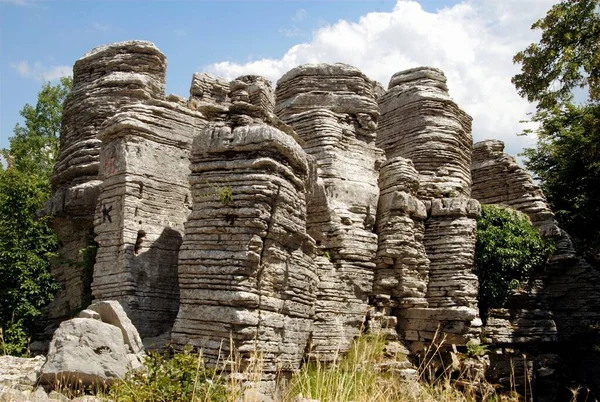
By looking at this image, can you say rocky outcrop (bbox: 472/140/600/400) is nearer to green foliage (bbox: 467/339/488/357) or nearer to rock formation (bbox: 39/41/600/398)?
rock formation (bbox: 39/41/600/398)

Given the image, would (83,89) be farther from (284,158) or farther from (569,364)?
(569,364)

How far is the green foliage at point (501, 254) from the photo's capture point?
17.2 meters

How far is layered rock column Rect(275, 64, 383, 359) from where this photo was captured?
12.6 meters

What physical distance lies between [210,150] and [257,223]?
144 cm

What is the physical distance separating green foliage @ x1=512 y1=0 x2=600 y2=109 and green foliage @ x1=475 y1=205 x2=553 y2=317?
4.14 m

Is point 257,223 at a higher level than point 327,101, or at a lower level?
lower

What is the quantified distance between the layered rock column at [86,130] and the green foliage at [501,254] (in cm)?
966

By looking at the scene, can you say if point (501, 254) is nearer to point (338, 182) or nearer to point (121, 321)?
point (338, 182)

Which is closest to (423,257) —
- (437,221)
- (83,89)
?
(437,221)

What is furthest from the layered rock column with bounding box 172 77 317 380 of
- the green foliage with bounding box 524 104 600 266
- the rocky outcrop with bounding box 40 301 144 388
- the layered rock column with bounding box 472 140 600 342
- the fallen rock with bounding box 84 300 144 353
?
the green foliage with bounding box 524 104 600 266

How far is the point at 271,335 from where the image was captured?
28.6 ft

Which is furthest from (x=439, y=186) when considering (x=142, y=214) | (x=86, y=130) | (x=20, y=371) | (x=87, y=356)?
(x=20, y=371)

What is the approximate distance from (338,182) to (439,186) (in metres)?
3.84

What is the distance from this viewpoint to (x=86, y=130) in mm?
13930
